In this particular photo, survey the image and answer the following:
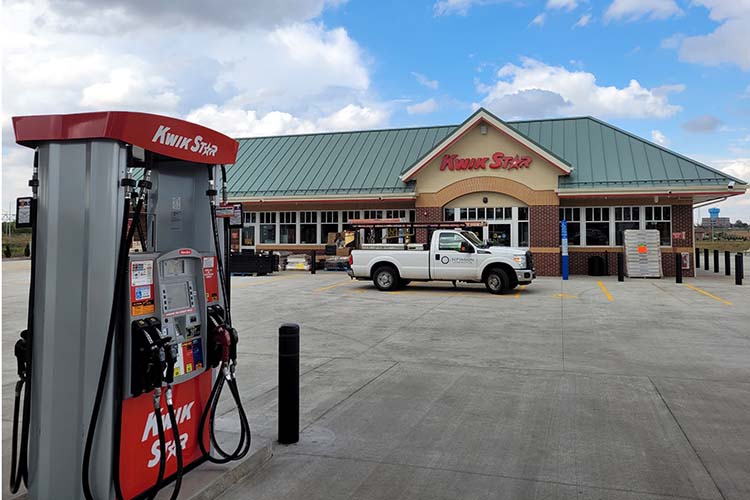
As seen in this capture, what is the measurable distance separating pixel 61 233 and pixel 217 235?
4.07ft

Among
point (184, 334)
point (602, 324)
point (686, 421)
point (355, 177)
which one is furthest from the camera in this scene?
point (355, 177)

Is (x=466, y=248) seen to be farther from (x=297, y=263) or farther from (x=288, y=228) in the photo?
(x=288, y=228)

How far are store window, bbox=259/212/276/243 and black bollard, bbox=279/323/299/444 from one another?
24.8 m

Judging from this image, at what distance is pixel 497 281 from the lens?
684 inches

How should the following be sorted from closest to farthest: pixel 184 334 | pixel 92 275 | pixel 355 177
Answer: pixel 92 275 < pixel 184 334 < pixel 355 177

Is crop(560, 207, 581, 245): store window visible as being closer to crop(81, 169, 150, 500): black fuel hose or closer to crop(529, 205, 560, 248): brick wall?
crop(529, 205, 560, 248): brick wall

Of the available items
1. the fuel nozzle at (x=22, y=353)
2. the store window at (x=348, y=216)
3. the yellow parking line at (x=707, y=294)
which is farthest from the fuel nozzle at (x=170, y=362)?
the store window at (x=348, y=216)

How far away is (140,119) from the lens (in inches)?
138

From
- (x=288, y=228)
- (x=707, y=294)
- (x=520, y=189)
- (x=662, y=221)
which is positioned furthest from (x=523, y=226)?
(x=288, y=228)

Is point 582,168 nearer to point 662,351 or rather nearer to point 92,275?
point 662,351

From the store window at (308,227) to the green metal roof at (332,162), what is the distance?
1690 millimetres

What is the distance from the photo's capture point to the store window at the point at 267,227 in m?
29.4

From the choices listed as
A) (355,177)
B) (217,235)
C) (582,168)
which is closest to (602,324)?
(217,235)

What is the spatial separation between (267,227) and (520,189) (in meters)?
13.4
